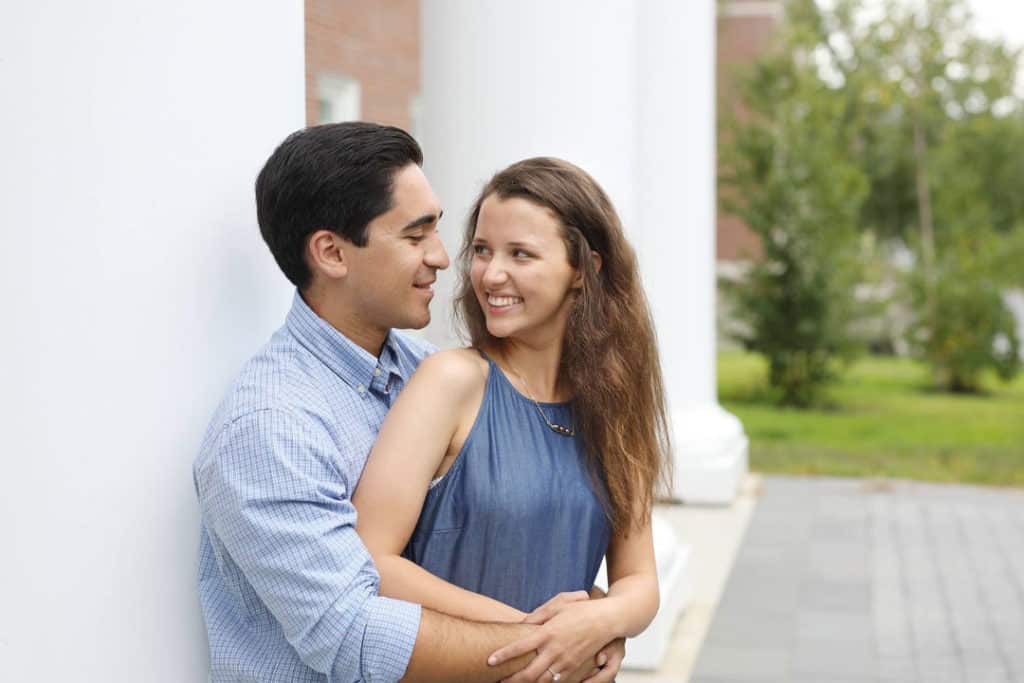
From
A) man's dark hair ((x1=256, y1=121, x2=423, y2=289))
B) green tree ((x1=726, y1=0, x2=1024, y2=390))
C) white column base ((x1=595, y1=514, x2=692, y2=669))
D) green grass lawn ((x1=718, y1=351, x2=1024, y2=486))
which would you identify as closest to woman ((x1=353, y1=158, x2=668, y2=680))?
man's dark hair ((x1=256, y1=121, x2=423, y2=289))

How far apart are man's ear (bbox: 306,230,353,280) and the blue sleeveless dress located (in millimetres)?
333

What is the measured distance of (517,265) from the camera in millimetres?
2143

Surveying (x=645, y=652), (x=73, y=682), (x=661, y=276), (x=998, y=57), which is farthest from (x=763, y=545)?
(x=998, y=57)

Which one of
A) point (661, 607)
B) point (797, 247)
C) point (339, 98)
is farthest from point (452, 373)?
point (797, 247)

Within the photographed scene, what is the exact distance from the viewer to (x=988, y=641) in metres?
5.62

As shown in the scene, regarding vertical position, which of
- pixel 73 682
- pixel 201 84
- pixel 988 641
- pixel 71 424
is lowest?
pixel 988 641

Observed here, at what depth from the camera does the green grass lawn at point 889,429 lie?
10953 millimetres

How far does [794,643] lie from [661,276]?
2993mm

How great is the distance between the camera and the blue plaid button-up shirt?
175 centimetres

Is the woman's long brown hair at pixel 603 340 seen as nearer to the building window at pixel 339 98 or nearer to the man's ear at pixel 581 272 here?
the man's ear at pixel 581 272

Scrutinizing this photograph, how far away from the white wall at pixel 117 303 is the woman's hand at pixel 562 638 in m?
0.53

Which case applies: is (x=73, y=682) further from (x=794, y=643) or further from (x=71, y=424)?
(x=794, y=643)

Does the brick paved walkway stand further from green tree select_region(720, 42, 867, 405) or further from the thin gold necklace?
green tree select_region(720, 42, 867, 405)

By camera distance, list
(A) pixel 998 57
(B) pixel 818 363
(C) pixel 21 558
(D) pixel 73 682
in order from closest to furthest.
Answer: (C) pixel 21 558, (D) pixel 73 682, (B) pixel 818 363, (A) pixel 998 57
